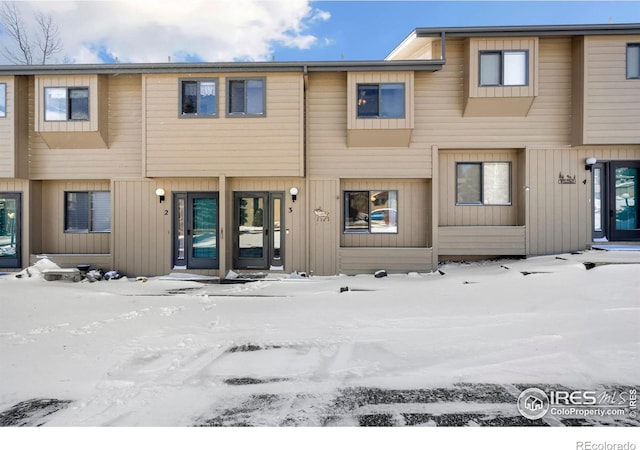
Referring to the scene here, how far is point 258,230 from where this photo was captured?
34.4 ft

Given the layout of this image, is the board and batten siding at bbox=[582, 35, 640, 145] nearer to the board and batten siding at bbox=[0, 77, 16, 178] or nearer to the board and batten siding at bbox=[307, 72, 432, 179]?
the board and batten siding at bbox=[307, 72, 432, 179]

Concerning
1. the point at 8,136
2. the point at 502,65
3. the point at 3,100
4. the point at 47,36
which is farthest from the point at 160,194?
the point at 47,36

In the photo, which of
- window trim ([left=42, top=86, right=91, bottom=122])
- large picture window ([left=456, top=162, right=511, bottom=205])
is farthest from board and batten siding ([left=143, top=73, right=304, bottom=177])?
large picture window ([left=456, top=162, right=511, bottom=205])

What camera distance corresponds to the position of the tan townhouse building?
9617mm

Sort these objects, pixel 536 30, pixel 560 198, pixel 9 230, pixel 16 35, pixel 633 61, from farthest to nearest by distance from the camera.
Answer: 1. pixel 16 35
2. pixel 9 230
3. pixel 560 198
4. pixel 633 61
5. pixel 536 30

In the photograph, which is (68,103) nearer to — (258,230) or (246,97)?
(246,97)

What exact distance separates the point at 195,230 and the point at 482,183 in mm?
8879

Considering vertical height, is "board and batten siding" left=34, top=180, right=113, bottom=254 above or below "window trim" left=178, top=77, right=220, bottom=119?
below

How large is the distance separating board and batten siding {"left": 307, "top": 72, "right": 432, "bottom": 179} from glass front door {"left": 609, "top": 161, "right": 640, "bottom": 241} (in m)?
5.49

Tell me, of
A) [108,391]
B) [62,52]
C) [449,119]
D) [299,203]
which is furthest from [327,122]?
[62,52]

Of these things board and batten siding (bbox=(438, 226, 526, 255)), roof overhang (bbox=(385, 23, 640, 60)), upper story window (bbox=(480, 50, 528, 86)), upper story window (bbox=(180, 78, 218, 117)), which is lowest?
board and batten siding (bbox=(438, 226, 526, 255))

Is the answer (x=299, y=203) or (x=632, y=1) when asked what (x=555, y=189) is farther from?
(x=299, y=203)

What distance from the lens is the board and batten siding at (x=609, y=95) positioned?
952cm

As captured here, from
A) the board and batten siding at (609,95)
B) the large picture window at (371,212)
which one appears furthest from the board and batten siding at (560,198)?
the large picture window at (371,212)
